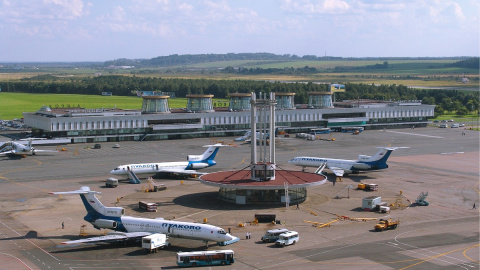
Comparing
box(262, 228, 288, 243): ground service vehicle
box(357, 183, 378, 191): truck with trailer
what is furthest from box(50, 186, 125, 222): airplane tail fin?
box(357, 183, 378, 191): truck with trailer

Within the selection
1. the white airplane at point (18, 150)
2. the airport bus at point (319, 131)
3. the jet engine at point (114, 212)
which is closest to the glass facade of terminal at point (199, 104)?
the airport bus at point (319, 131)

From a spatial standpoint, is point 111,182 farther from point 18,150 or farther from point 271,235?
point 271,235

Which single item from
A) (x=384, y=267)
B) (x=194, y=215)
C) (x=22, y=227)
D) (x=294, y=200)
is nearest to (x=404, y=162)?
(x=294, y=200)

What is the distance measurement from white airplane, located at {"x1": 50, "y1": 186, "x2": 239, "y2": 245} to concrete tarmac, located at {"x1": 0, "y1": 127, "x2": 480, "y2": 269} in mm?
1419

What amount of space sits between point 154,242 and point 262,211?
2367cm

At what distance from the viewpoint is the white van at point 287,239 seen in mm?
70625

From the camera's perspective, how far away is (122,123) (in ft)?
555

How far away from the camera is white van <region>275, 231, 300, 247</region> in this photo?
70.6 meters

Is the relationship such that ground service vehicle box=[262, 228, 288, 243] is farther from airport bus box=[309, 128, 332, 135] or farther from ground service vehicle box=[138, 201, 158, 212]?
airport bus box=[309, 128, 332, 135]

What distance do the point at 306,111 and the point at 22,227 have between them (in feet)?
423

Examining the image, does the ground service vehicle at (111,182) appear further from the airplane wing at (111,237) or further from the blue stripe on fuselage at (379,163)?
the blue stripe on fuselage at (379,163)

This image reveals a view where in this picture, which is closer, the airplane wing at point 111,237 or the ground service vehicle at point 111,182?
the airplane wing at point 111,237

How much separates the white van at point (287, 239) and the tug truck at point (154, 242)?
1267 cm

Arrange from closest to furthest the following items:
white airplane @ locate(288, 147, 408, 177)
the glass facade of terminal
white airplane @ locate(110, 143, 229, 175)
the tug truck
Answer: the tug truck < white airplane @ locate(110, 143, 229, 175) < white airplane @ locate(288, 147, 408, 177) < the glass facade of terminal
